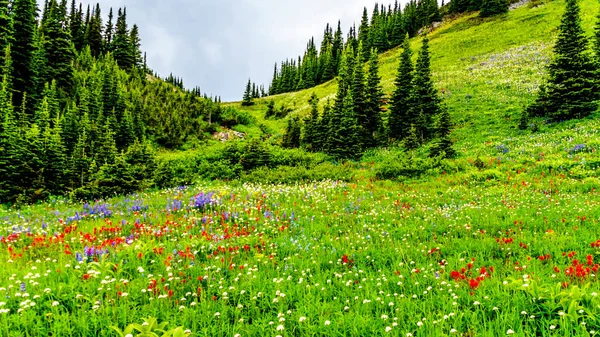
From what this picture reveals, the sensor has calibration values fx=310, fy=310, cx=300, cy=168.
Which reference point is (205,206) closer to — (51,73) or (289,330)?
(289,330)

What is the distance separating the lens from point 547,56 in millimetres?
50438

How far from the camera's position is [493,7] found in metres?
90.2

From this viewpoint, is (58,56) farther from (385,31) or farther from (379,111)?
(385,31)

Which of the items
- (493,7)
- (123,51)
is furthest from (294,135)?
(493,7)

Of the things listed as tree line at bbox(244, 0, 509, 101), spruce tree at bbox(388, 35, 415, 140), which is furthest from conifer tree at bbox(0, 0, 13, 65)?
tree line at bbox(244, 0, 509, 101)

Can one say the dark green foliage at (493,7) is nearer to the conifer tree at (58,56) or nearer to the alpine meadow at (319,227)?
the alpine meadow at (319,227)

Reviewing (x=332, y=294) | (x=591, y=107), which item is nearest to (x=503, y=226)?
(x=332, y=294)

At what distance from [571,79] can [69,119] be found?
4307cm

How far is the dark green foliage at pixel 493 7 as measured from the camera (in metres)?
89.1

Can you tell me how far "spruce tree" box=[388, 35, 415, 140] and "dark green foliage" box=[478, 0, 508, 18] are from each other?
7492 centimetres

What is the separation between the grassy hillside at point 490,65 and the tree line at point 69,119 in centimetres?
→ 2393

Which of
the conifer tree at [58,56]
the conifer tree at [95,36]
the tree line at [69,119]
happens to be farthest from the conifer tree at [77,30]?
the conifer tree at [58,56]

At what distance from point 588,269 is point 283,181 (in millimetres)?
14515

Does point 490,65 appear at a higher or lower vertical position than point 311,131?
higher
